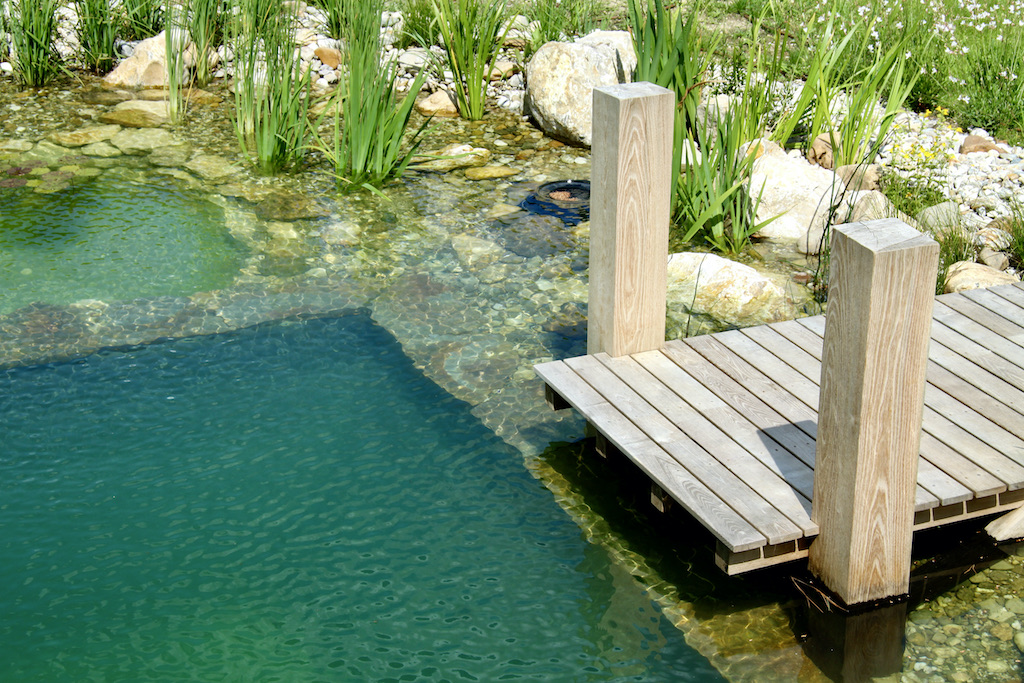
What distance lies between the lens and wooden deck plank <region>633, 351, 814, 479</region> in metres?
3.33

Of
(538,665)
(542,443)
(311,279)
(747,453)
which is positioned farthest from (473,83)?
(538,665)

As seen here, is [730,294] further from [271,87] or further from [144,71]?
[144,71]

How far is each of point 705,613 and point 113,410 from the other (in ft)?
8.39

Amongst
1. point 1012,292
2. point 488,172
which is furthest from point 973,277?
point 488,172

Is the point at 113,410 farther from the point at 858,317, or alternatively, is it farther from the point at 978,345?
the point at 978,345

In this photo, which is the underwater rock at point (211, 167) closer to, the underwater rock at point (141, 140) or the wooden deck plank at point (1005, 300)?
the underwater rock at point (141, 140)

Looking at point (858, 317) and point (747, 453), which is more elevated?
point (858, 317)

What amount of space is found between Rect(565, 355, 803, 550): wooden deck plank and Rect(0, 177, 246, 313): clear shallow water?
93.4 inches

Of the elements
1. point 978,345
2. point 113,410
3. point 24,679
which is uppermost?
point 978,345

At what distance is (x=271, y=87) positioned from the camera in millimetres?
6191

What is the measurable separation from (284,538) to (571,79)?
175 inches

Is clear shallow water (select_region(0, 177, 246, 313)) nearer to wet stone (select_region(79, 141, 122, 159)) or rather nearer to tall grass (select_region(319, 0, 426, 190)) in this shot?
wet stone (select_region(79, 141, 122, 159))

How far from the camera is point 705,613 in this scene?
3180 millimetres

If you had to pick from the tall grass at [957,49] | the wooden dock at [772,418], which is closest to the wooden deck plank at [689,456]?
the wooden dock at [772,418]
